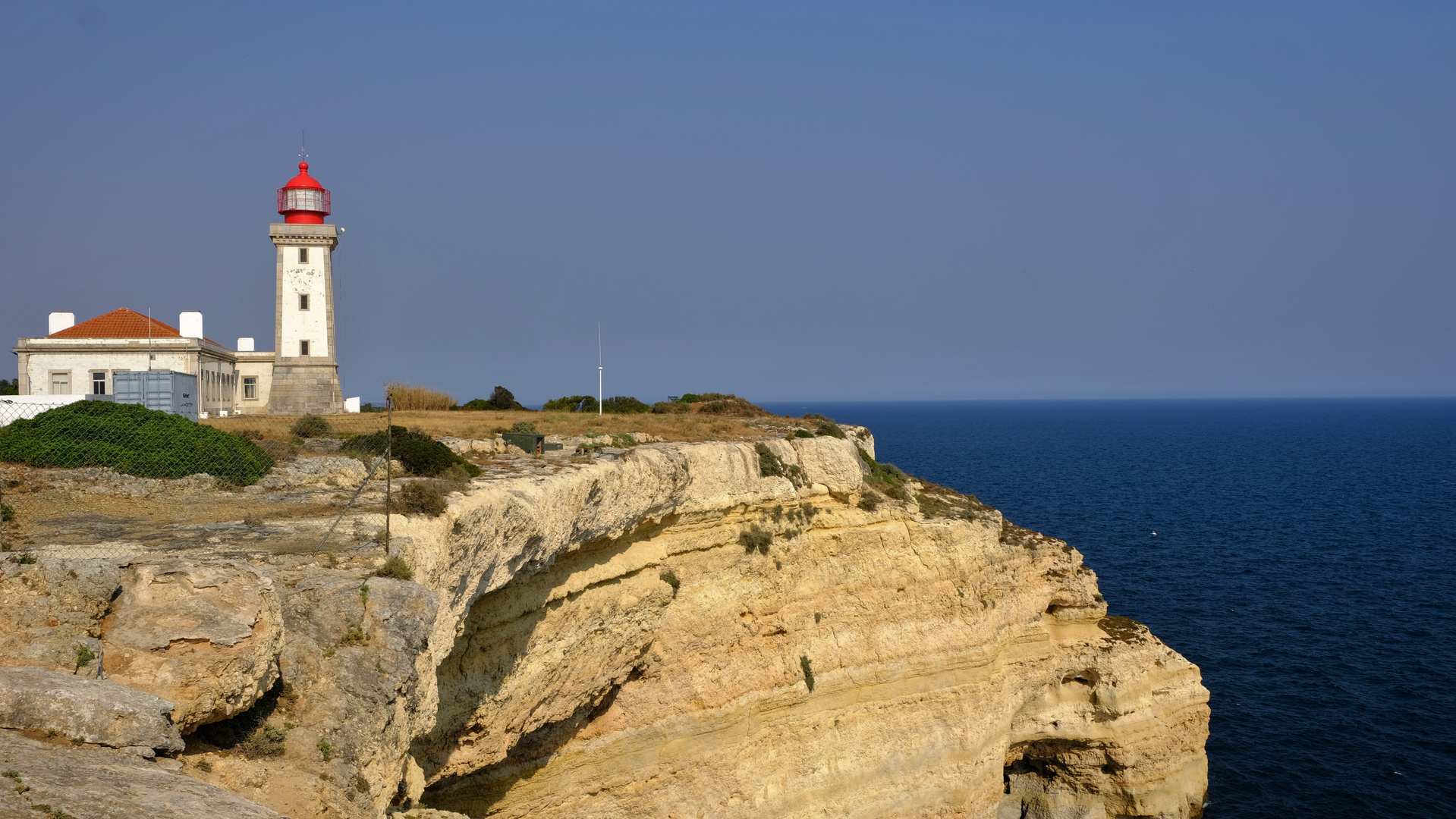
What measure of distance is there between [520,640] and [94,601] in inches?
390

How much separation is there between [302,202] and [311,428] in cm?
1570

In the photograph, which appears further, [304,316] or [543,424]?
[304,316]

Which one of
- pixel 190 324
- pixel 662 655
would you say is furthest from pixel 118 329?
pixel 662 655

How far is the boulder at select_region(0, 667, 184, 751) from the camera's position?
7.32 meters

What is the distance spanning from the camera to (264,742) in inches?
360

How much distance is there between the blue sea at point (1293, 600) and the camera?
1172 inches

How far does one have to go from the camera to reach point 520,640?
18484 millimetres

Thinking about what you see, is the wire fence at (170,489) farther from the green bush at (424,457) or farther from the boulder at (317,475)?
the green bush at (424,457)

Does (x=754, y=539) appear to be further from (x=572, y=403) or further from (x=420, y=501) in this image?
(x=572, y=403)

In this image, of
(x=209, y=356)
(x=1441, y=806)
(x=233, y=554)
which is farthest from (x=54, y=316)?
(x=1441, y=806)

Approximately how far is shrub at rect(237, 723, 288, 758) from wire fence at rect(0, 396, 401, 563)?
3666 mm

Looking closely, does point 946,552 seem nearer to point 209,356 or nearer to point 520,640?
point 520,640

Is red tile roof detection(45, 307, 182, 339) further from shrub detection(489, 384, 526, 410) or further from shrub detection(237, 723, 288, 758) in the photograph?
shrub detection(237, 723, 288, 758)

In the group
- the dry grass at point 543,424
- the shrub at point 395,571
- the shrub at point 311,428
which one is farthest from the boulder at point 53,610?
the shrub at point 311,428
